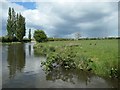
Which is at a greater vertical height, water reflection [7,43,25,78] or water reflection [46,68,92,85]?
water reflection [7,43,25,78]

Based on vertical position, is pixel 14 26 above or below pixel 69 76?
above

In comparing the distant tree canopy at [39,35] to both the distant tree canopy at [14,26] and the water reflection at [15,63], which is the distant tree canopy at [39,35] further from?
the water reflection at [15,63]

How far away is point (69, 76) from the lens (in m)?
16.6

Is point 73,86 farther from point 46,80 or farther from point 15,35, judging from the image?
point 15,35

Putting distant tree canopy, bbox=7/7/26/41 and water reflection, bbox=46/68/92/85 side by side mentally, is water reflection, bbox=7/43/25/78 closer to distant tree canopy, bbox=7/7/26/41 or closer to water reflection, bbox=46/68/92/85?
water reflection, bbox=46/68/92/85

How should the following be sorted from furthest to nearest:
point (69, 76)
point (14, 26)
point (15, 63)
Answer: point (14, 26) < point (15, 63) < point (69, 76)

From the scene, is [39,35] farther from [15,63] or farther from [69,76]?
[69,76]

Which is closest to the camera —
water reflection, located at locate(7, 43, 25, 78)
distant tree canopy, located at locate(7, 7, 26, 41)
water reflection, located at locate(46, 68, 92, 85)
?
water reflection, located at locate(46, 68, 92, 85)

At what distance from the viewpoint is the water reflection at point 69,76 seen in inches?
602

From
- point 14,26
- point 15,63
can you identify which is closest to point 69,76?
point 15,63

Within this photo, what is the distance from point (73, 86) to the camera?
1343cm

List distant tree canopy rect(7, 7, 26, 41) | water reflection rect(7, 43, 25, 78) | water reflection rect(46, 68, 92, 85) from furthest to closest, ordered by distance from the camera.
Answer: distant tree canopy rect(7, 7, 26, 41), water reflection rect(7, 43, 25, 78), water reflection rect(46, 68, 92, 85)

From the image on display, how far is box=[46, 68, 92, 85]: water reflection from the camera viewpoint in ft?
50.2

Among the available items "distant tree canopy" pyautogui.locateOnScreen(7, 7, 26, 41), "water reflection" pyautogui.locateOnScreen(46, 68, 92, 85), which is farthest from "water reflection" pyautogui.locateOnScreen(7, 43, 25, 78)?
"distant tree canopy" pyautogui.locateOnScreen(7, 7, 26, 41)
